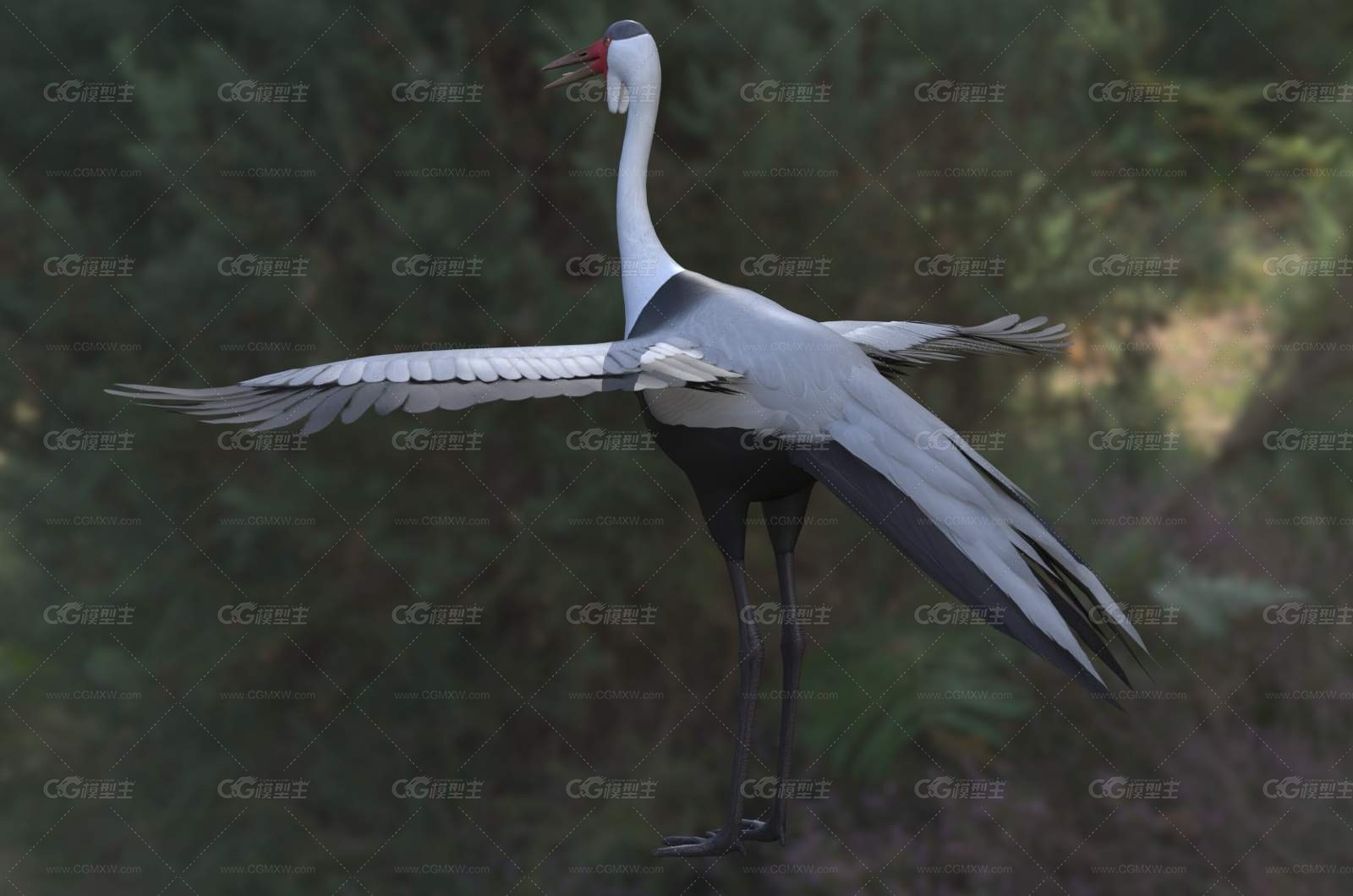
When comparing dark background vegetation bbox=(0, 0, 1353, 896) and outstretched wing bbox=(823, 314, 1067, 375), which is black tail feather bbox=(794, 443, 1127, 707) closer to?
outstretched wing bbox=(823, 314, 1067, 375)

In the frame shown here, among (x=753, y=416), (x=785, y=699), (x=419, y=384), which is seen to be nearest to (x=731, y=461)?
(x=753, y=416)

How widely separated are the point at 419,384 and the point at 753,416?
3.32ft

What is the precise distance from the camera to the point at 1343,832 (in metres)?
7.70

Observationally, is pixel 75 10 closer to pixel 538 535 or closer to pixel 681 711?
pixel 538 535

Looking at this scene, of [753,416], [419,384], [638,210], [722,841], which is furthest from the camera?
[638,210]

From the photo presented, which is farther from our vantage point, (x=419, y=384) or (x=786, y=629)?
(x=786, y=629)

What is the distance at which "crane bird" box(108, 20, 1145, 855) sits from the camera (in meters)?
3.69

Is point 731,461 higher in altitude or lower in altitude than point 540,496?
higher

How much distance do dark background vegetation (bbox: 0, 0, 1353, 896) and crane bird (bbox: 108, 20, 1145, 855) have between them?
13.2 ft

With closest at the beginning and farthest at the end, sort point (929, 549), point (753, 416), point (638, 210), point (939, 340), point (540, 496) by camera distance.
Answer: point (929, 549) < point (753, 416) < point (638, 210) < point (939, 340) < point (540, 496)

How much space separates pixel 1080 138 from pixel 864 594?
140 inches

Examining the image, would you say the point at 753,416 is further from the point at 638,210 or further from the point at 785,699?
the point at 785,699

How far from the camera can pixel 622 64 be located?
4.58 meters

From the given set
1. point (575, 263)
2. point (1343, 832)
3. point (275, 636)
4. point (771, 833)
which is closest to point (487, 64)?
point (575, 263)
